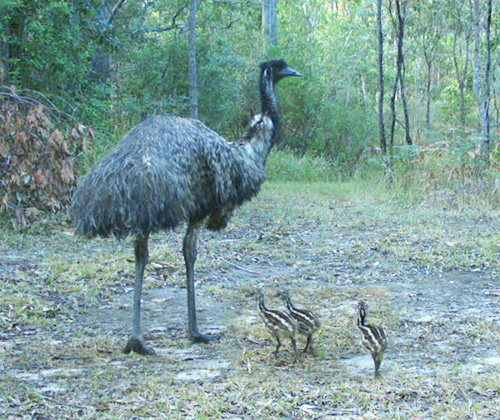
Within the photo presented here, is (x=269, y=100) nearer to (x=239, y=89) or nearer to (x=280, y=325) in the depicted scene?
(x=280, y=325)

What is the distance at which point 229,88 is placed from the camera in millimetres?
15531

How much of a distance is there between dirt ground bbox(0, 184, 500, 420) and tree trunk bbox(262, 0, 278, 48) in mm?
10520

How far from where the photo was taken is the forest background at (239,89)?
329 inches

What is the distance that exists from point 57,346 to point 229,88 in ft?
37.2

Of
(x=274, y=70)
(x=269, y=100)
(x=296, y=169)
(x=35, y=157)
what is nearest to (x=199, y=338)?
(x=269, y=100)

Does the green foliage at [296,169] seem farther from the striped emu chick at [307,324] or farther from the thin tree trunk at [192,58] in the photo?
the striped emu chick at [307,324]

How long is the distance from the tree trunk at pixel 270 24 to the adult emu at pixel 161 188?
14220 millimetres

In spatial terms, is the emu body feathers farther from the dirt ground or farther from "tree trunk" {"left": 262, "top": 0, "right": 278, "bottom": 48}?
"tree trunk" {"left": 262, "top": 0, "right": 278, "bottom": 48}


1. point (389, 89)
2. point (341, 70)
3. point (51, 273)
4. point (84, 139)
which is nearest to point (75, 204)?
point (51, 273)

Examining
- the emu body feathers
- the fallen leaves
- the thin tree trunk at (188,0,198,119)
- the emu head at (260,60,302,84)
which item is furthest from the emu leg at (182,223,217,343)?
the thin tree trunk at (188,0,198,119)

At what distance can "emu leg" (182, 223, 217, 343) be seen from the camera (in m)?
4.93

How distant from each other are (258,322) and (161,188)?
4.58 feet

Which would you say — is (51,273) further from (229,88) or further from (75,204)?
(229,88)

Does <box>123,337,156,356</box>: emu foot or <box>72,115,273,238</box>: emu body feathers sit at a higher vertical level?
<box>72,115,273,238</box>: emu body feathers
